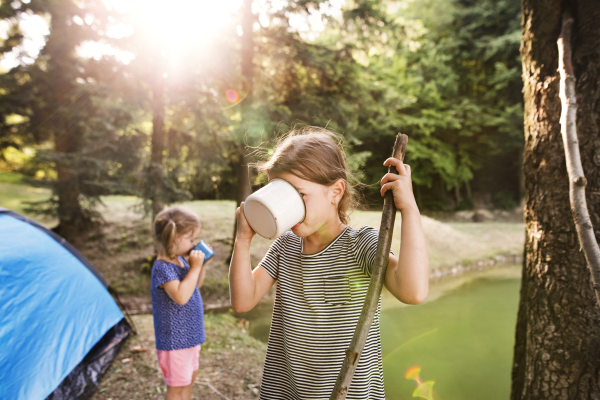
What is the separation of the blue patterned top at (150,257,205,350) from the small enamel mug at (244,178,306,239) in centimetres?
125

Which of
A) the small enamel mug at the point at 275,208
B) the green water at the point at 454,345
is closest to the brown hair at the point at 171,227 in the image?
the small enamel mug at the point at 275,208

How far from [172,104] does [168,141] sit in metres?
0.77

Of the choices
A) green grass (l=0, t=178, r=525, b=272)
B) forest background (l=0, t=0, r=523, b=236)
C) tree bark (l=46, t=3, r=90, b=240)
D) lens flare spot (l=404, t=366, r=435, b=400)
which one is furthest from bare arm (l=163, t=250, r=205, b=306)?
tree bark (l=46, t=3, r=90, b=240)

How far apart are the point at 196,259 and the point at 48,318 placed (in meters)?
1.28

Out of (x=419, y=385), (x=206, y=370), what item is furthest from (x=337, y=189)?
(x=419, y=385)

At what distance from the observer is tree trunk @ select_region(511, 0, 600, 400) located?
156 centimetres

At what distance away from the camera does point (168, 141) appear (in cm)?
719

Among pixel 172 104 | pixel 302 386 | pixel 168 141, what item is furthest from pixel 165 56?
pixel 302 386

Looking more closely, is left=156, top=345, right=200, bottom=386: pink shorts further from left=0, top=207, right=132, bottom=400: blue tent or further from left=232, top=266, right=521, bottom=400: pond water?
left=232, top=266, right=521, bottom=400: pond water

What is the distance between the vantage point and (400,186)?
982mm

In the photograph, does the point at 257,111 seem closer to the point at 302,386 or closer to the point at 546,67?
the point at 546,67

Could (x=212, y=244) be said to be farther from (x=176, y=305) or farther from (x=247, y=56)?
(x=176, y=305)

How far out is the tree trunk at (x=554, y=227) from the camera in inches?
61.6

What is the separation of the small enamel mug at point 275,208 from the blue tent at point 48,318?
6.63ft
